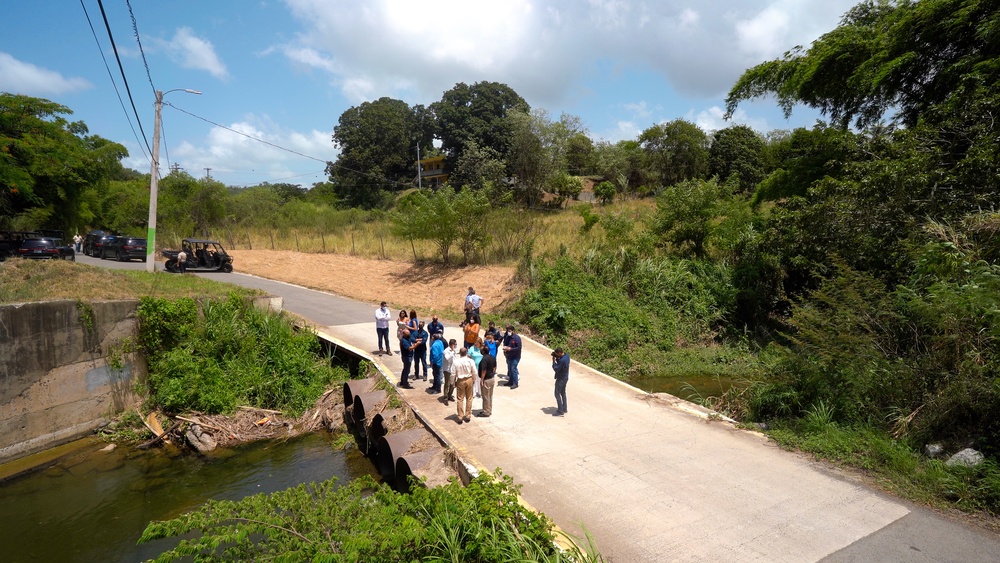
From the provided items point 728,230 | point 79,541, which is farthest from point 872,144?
point 79,541

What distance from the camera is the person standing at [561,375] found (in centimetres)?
1041

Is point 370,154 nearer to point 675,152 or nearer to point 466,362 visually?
point 675,152

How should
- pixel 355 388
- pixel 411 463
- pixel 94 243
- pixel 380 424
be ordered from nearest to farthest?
pixel 411 463, pixel 380 424, pixel 355 388, pixel 94 243

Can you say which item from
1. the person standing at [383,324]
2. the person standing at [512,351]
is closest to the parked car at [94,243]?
the person standing at [383,324]

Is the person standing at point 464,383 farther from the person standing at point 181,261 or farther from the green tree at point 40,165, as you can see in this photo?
the green tree at point 40,165

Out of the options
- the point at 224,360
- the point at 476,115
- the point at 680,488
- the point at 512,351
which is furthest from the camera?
the point at 476,115

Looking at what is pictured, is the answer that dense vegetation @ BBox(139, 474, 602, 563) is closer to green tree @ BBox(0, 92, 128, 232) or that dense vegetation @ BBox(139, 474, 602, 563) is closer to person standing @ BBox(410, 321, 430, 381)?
person standing @ BBox(410, 321, 430, 381)

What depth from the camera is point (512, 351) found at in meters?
12.1

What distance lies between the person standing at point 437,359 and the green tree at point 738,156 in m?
36.3

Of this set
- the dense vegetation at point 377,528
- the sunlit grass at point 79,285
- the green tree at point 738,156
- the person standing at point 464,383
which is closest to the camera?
the dense vegetation at point 377,528

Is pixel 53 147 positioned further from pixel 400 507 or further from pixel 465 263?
pixel 400 507

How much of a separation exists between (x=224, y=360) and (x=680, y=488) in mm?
11802

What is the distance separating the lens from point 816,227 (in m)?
17.0

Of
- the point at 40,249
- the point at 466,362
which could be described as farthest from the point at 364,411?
the point at 40,249
